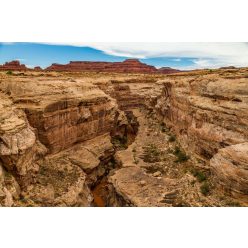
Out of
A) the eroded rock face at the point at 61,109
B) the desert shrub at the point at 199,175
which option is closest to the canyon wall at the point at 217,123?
the desert shrub at the point at 199,175

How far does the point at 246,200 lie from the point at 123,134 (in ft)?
67.3

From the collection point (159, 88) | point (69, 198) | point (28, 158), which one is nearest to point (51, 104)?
point (28, 158)

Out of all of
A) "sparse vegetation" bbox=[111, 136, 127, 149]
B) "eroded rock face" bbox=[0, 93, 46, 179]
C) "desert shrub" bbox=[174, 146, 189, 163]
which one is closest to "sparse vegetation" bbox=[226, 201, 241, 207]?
"desert shrub" bbox=[174, 146, 189, 163]

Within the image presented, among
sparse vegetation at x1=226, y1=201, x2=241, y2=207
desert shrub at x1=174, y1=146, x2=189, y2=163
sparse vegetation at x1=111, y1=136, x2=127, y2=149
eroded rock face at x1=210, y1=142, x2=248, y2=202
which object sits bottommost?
sparse vegetation at x1=111, y1=136, x2=127, y2=149

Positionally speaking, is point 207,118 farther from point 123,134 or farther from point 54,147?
point 123,134

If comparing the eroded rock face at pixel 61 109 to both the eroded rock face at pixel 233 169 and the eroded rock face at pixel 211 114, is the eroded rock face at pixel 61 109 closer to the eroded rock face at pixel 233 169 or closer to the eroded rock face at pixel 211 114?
the eroded rock face at pixel 211 114

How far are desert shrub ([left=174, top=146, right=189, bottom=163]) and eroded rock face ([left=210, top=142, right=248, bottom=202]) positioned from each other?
636 cm

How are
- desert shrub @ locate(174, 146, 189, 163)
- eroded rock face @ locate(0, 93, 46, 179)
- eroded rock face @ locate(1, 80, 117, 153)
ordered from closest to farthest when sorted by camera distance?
eroded rock face @ locate(0, 93, 46, 179)
eroded rock face @ locate(1, 80, 117, 153)
desert shrub @ locate(174, 146, 189, 163)

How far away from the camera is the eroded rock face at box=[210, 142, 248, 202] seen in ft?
47.1

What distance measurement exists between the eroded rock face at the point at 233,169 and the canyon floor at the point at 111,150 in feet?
0.16

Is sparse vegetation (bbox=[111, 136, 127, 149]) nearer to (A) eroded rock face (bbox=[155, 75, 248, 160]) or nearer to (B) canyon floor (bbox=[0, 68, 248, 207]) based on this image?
(B) canyon floor (bbox=[0, 68, 248, 207])

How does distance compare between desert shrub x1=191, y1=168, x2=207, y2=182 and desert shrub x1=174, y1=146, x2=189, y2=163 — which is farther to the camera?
desert shrub x1=174, y1=146, x2=189, y2=163

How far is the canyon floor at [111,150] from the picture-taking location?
15805 millimetres

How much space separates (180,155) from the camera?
23719 mm
